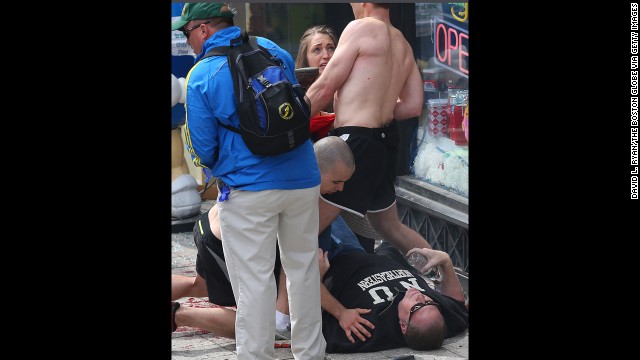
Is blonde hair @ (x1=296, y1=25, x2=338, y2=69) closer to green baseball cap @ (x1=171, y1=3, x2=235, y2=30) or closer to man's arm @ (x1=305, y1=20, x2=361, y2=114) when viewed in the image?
man's arm @ (x1=305, y1=20, x2=361, y2=114)

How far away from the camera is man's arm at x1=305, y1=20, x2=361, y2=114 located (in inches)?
220

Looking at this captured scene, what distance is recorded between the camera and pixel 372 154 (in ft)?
18.5

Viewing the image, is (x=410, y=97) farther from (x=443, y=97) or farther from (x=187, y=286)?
(x=187, y=286)

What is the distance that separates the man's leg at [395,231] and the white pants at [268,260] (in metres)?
0.56

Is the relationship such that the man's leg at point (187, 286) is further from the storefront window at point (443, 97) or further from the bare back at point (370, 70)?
the storefront window at point (443, 97)

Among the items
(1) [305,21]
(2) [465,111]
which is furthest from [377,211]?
(1) [305,21]

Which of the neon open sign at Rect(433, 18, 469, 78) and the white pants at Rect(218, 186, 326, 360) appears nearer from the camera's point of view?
the white pants at Rect(218, 186, 326, 360)

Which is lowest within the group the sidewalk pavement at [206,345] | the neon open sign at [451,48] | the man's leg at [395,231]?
the sidewalk pavement at [206,345]

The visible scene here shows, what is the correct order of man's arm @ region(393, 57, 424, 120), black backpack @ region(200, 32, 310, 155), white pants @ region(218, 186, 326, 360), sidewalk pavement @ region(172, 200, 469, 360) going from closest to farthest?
black backpack @ region(200, 32, 310, 155) → white pants @ region(218, 186, 326, 360) → sidewalk pavement @ region(172, 200, 469, 360) → man's arm @ region(393, 57, 424, 120)

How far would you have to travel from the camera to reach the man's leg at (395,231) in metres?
5.77

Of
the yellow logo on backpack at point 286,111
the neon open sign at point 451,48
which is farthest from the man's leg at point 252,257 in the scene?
the neon open sign at point 451,48

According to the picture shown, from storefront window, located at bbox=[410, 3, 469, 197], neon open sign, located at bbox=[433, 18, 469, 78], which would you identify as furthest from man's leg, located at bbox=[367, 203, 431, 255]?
neon open sign, located at bbox=[433, 18, 469, 78]

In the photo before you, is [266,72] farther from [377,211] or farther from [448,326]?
[448,326]

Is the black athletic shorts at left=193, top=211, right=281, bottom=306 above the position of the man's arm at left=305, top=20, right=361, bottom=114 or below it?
Result: below
